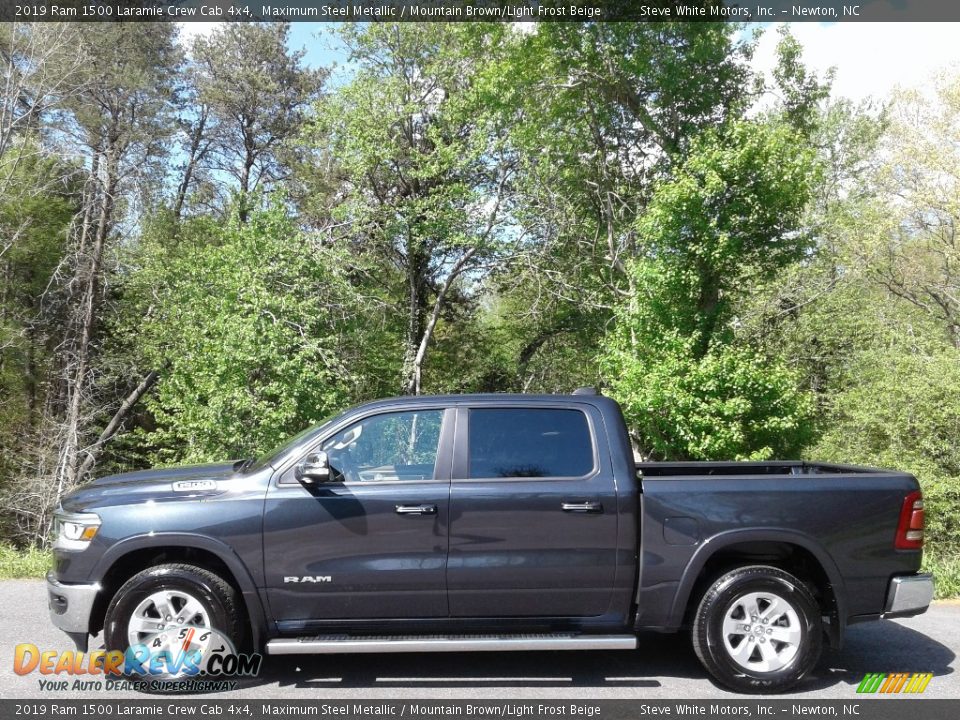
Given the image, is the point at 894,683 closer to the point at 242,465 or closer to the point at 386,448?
the point at 386,448

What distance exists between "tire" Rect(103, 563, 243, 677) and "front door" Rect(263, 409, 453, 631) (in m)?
0.28

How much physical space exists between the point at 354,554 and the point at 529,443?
129cm

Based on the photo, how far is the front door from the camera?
4906mm

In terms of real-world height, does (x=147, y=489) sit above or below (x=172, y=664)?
above

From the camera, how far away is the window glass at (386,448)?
5.12 m

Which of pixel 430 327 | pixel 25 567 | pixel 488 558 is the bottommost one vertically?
pixel 25 567

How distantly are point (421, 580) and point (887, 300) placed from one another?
23.3m

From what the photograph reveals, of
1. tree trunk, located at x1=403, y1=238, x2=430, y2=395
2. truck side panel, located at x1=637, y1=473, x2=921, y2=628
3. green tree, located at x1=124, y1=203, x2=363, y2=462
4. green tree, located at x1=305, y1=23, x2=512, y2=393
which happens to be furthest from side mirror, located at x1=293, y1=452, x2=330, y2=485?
tree trunk, located at x1=403, y1=238, x2=430, y2=395

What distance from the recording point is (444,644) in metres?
4.75

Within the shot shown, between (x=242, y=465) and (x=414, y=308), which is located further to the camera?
(x=414, y=308)

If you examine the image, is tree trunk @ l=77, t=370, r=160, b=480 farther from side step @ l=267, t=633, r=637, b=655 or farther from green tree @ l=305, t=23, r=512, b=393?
side step @ l=267, t=633, r=637, b=655

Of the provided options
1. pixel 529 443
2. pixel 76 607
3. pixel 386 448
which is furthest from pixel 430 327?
pixel 76 607

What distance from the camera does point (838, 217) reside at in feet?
73.9
